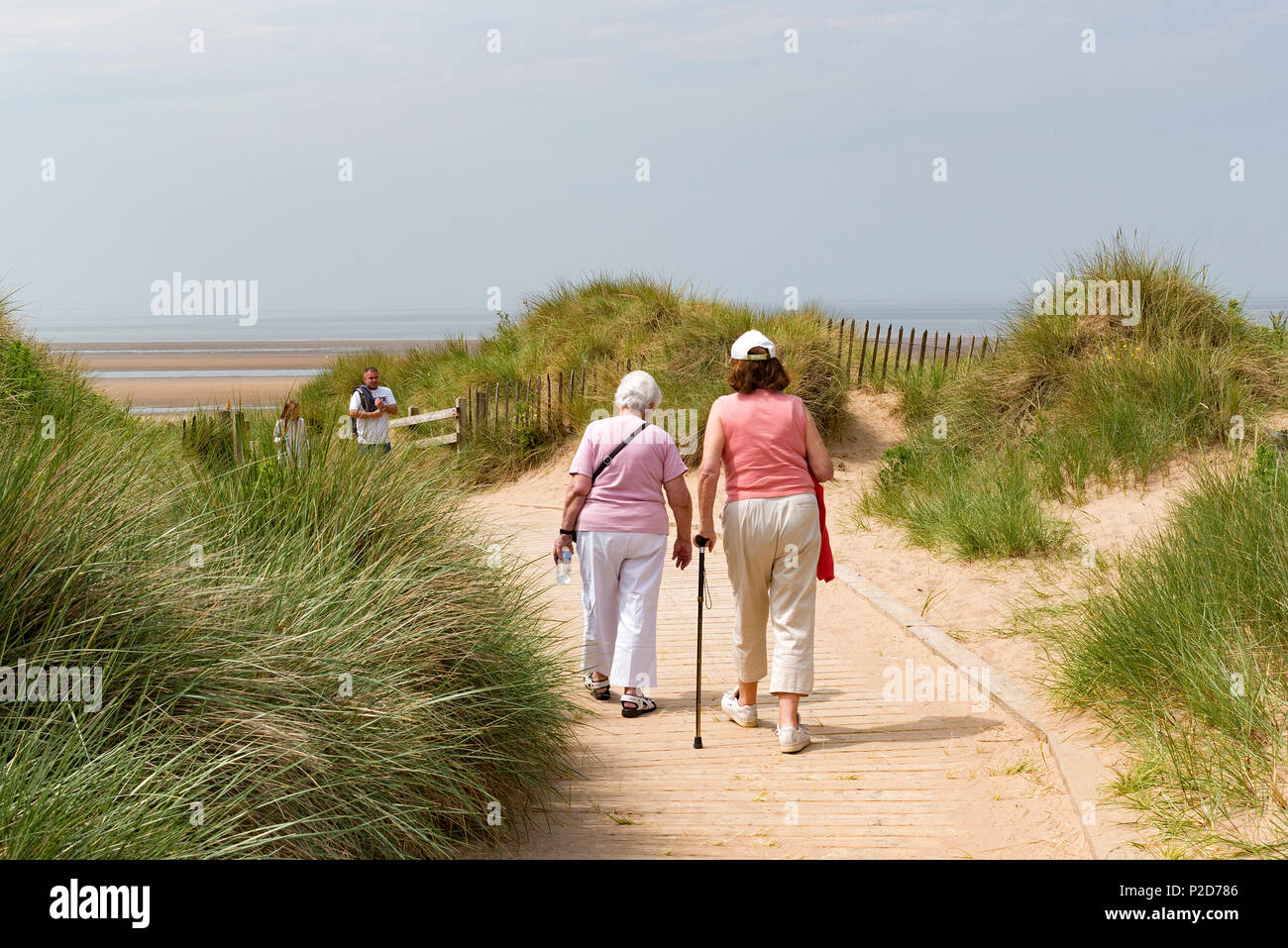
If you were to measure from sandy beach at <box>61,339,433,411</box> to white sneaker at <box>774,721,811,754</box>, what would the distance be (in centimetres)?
2332

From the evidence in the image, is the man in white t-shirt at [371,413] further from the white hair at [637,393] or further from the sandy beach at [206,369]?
the sandy beach at [206,369]

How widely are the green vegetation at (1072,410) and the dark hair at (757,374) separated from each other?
4.53 meters

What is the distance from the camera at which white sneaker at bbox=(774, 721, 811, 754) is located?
6.33m

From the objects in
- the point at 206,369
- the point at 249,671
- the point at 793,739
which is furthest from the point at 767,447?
the point at 206,369

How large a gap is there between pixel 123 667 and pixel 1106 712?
16.2ft

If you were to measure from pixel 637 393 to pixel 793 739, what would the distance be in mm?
2231

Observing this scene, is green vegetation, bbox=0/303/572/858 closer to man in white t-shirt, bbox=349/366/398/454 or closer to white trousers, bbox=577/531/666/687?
white trousers, bbox=577/531/666/687

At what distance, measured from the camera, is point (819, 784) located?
232 inches

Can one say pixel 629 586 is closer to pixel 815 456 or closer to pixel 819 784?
pixel 815 456

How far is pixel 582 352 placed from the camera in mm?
20797

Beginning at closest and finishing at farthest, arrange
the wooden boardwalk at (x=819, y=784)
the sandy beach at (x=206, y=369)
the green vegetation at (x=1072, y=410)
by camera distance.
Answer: the wooden boardwalk at (x=819, y=784) → the green vegetation at (x=1072, y=410) → the sandy beach at (x=206, y=369)

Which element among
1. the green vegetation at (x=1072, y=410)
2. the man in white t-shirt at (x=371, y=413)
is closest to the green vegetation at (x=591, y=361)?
the man in white t-shirt at (x=371, y=413)

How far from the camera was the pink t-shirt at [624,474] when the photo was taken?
6.75 m
